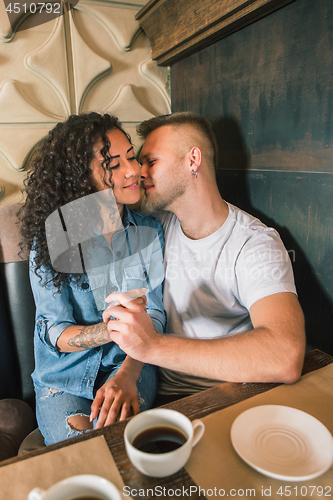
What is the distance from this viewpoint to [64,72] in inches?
67.6

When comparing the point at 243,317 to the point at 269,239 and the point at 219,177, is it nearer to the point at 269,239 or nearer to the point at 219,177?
the point at 269,239

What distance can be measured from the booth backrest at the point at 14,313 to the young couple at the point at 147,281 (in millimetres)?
164

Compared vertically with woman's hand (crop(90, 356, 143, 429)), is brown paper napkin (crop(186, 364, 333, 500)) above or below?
above

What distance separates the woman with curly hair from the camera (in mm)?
1164

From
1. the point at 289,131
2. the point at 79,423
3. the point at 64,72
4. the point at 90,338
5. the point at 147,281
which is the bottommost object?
the point at 79,423

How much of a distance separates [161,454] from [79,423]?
70cm

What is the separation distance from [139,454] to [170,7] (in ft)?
6.17

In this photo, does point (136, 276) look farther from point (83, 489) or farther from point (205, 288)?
point (83, 489)

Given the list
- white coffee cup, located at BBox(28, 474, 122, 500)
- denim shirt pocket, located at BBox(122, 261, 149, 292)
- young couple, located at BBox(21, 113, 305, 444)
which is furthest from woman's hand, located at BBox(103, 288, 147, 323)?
white coffee cup, located at BBox(28, 474, 122, 500)

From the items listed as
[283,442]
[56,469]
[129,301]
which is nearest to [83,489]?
[56,469]

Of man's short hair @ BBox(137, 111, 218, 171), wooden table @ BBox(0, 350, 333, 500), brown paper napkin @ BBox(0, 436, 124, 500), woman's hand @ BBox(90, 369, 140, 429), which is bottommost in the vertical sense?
woman's hand @ BBox(90, 369, 140, 429)

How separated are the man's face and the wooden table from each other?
84cm

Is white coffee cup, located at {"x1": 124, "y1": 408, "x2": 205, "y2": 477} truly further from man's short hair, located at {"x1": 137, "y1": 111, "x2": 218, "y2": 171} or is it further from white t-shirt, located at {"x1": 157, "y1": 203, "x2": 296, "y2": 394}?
man's short hair, located at {"x1": 137, "y1": 111, "x2": 218, "y2": 171}

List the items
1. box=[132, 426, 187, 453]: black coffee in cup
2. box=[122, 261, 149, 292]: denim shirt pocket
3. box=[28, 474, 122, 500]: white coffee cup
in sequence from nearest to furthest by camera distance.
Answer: box=[28, 474, 122, 500]: white coffee cup, box=[132, 426, 187, 453]: black coffee in cup, box=[122, 261, 149, 292]: denim shirt pocket
